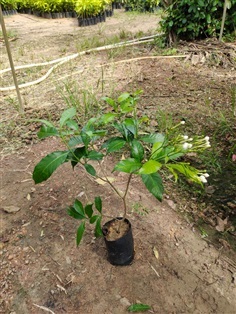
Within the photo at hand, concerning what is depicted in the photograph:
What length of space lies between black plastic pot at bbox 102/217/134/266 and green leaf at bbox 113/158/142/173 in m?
0.53

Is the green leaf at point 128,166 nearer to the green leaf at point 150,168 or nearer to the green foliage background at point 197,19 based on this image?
the green leaf at point 150,168

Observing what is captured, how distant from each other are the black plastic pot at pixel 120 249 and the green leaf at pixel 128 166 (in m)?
0.53

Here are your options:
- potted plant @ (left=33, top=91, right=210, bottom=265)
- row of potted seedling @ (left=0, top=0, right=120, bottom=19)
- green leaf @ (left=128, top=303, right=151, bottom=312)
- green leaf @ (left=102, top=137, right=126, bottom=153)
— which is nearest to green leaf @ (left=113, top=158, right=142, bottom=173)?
potted plant @ (left=33, top=91, right=210, bottom=265)

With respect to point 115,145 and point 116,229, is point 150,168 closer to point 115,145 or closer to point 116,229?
point 115,145

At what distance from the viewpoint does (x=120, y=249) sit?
1360 mm

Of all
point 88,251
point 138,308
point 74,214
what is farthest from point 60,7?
point 138,308

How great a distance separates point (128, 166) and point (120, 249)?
0.60 m

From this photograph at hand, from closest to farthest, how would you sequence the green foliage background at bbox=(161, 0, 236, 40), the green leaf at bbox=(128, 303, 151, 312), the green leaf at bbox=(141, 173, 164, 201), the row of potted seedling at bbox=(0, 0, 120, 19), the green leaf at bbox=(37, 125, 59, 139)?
the green leaf at bbox=(141, 173, 164, 201) → the green leaf at bbox=(37, 125, 59, 139) → the green leaf at bbox=(128, 303, 151, 312) → the green foliage background at bbox=(161, 0, 236, 40) → the row of potted seedling at bbox=(0, 0, 120, 19)

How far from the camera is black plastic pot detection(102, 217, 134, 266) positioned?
53.0 inches

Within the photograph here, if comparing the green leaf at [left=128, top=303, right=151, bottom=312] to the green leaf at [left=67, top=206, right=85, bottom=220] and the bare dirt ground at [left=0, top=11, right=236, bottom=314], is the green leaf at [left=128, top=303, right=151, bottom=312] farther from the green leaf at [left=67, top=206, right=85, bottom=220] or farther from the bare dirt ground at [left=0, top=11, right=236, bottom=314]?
the green leaf at [left=67, top=206, right=85, bottom=220]

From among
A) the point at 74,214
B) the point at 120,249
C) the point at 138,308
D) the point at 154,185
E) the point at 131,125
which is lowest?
the point at 138,308

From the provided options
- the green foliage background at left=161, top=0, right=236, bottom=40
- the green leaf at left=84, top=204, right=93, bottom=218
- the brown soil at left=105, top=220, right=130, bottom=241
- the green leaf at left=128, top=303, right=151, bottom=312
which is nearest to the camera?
the green leaf at left=84, top=204, right=93, bottom=218

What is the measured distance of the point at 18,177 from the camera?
2.07 metres

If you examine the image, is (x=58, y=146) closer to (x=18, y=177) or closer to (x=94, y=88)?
(x=18, y=177)
